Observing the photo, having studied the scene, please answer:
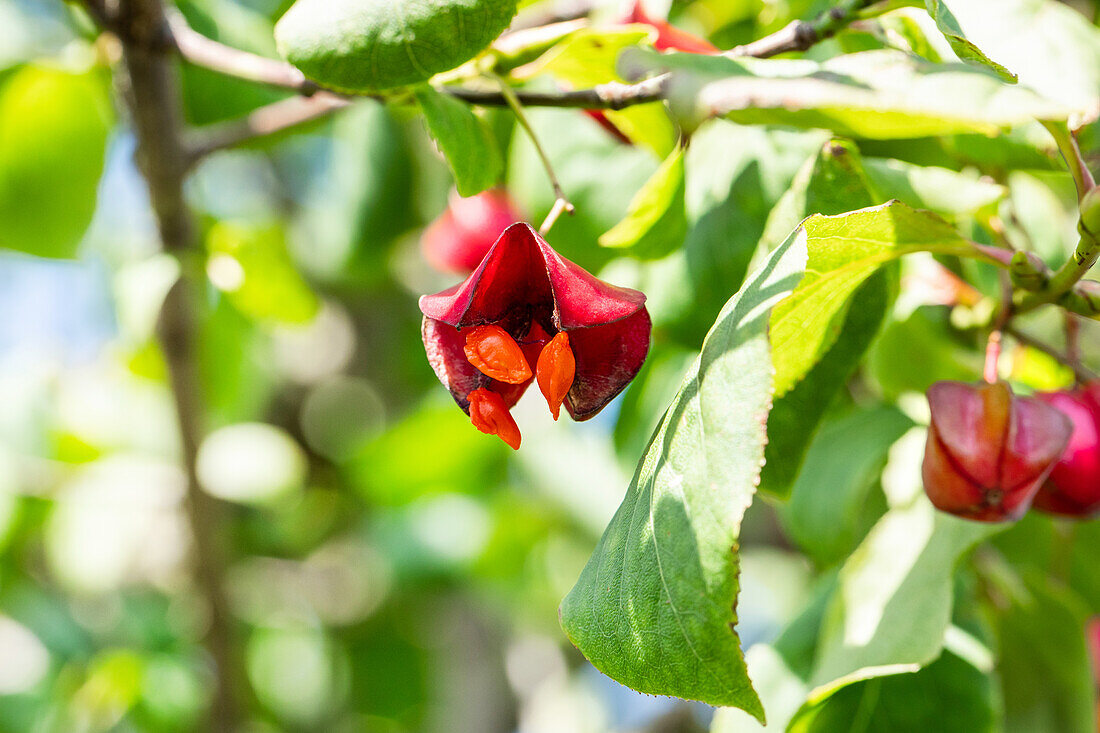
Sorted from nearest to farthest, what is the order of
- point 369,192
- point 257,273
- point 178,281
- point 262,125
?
point 262,125 → point 178,281 → point 257,273 → point 369,192

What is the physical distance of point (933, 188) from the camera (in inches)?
20.0

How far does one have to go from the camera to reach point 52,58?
2.76ft

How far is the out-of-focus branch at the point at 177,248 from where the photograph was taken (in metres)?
0.63

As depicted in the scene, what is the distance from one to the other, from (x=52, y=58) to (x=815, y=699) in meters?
0.83

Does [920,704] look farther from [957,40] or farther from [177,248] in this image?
[177,248]

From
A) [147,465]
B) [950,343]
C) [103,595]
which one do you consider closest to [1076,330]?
[950,343]

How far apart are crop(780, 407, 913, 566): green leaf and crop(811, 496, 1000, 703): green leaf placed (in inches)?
1.3

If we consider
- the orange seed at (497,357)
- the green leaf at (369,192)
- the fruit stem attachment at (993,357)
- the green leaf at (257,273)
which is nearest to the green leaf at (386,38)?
the orange seed at (497,357)

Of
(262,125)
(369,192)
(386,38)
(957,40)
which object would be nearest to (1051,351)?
(957,40)

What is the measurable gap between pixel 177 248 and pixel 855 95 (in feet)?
2.59

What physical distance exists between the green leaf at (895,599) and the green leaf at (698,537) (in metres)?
0.19

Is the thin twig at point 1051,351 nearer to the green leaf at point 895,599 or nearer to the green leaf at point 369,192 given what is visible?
the green leaf at point 895,599

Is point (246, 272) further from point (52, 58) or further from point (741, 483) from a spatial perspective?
point (741, 483)

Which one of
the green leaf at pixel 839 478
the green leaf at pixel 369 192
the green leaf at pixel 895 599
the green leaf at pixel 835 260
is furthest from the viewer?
the green leaf at pixel 369 192
